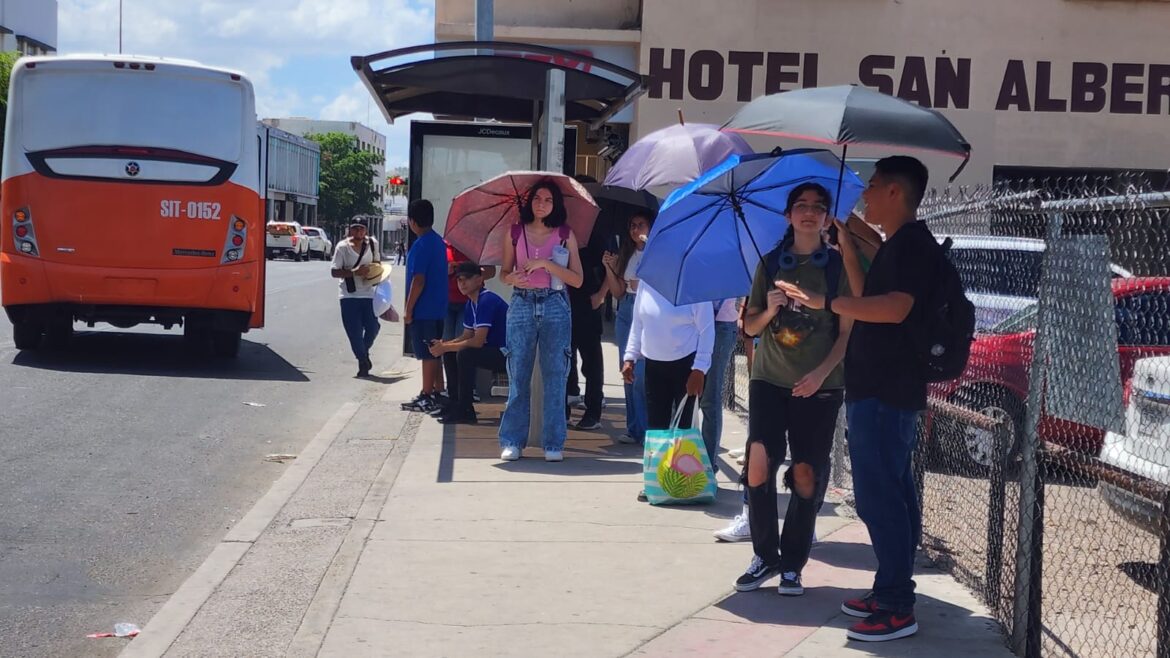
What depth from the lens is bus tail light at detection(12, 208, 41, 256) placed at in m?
14.0

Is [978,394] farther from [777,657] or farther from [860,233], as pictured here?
[777,657]

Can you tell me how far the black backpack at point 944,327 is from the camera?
499cm

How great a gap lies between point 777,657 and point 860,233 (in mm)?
1830

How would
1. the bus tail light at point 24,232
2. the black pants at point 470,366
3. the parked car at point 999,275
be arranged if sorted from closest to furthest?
the parked car at point 999,275, the black pants at point 470,366, the bus tail light at point 24,232

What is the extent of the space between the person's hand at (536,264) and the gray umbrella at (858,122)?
3233mm

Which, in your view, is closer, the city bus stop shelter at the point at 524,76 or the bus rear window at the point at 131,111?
the city bus stop shelter at the point at 524,76

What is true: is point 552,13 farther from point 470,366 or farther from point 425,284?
point 470,366

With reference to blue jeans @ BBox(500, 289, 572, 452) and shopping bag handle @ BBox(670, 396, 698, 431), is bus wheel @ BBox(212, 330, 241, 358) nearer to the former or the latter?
blue jeans @ BBox(500, 289, 572, 452)

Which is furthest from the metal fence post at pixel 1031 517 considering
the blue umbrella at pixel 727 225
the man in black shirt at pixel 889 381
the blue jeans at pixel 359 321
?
the blue jeans at pixel 359 321

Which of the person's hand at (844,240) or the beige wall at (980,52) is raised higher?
the beige wall at (980,52)

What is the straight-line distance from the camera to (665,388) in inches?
317

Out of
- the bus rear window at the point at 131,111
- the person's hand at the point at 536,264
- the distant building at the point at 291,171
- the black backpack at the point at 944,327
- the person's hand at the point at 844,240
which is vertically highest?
the distant building at the point at 291,171

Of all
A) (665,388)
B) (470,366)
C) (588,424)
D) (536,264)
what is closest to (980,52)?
(588,424)

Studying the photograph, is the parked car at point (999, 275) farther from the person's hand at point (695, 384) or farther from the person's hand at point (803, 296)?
the person's hand at point (695, 384)
